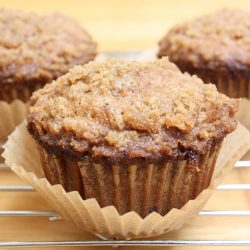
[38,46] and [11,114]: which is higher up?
[38,46]

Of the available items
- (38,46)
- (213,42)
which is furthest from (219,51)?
(38,46)

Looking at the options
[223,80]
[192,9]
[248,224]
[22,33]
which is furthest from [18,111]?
[192,9]

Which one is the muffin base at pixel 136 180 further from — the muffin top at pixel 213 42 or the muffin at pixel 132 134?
the muffin top at pixel 213 42

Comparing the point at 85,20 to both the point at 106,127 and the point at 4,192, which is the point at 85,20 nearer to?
the point at 4,192

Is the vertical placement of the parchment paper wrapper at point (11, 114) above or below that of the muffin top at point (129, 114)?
below

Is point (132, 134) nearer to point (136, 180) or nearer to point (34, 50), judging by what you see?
point (136, 180)

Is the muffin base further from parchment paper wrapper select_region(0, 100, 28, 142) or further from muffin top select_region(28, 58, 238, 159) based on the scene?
parchment paper wrapper select_region(0, 100, 28, 142)

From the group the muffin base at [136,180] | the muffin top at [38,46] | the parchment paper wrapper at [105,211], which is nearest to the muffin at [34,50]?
the muffin top at [38,46]
